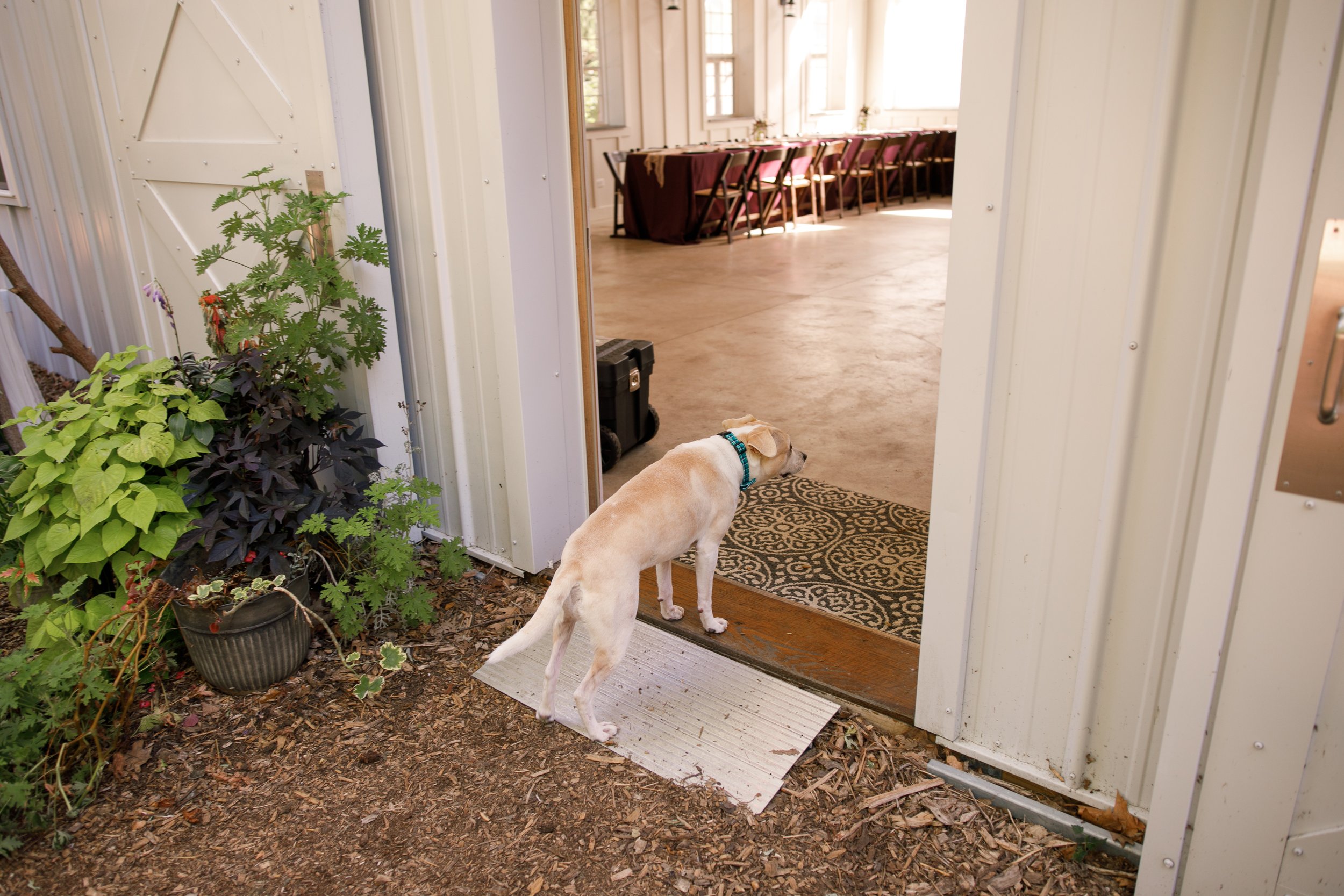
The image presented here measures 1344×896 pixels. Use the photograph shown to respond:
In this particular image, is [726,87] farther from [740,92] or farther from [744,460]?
[744,460]

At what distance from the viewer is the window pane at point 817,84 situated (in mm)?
15719

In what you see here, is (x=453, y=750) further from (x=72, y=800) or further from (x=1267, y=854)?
(x=1267, y=854)

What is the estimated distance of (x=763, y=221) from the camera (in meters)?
11.7

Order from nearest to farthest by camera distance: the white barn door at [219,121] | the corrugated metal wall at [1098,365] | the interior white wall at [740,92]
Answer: the corrugated metal wall at [1098,365], the white barn door at [219,121], the interior white wall at [740,92]

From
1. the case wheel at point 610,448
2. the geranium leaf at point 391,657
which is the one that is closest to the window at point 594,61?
the case wheel at point 610,448

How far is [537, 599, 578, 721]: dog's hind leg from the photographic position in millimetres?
2354

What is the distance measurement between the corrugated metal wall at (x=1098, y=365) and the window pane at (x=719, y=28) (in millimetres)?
13274

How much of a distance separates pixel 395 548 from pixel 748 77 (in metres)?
13.5

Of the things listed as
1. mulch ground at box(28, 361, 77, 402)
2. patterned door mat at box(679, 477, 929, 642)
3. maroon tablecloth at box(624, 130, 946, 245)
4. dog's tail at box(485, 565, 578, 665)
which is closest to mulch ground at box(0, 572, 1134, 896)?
dog's tail at box(485, 565, 578, 665)

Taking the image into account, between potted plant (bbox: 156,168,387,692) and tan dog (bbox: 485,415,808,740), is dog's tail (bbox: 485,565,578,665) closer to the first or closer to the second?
tan dog (bbox: 485,415,808,740)

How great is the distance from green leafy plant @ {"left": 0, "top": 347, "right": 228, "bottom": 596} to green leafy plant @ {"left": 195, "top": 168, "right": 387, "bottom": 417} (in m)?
0.27

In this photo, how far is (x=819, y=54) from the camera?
1584 centimetres

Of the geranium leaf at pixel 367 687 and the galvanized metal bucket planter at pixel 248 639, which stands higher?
the galvanized metal bucket planter at pixel 248 639

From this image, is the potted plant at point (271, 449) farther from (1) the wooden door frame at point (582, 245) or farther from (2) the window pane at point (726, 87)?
(2) the window pane at point (726, 87)
